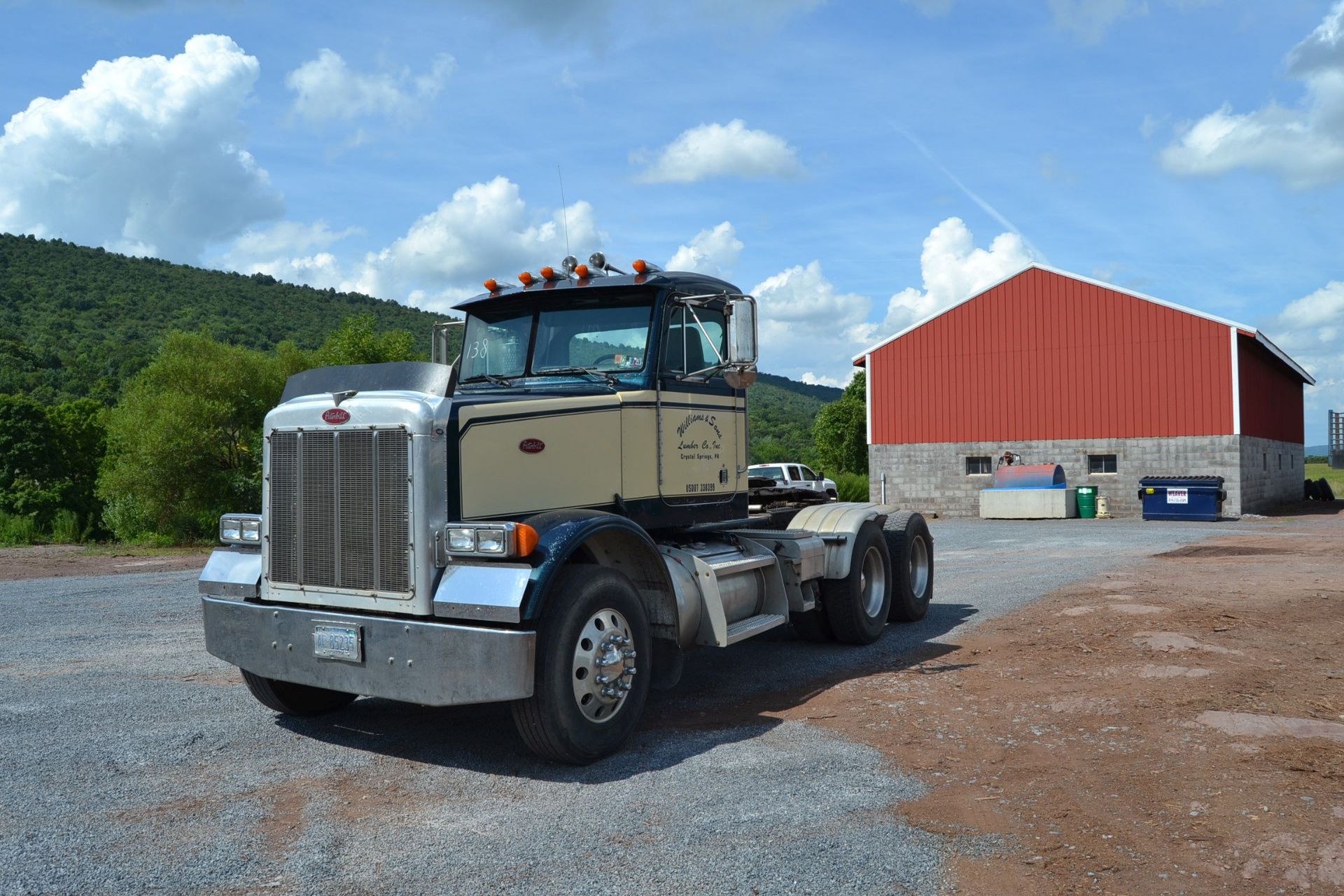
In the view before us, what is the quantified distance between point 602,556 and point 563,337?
1.66m

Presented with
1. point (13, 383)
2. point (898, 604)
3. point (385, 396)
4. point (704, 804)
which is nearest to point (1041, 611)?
point (898, 604)

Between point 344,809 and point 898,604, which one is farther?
point 898,604

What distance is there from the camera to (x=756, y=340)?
6.81m

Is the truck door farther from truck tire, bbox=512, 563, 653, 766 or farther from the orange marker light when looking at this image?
the orange marker light

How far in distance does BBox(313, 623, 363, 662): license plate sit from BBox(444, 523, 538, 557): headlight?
0.69m

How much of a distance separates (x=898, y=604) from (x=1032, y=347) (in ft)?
73.0

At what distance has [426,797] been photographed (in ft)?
15.7

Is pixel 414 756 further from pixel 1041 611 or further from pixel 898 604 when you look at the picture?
pixel 1041 611

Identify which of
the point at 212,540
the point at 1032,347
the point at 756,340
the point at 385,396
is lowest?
the point at 212,540

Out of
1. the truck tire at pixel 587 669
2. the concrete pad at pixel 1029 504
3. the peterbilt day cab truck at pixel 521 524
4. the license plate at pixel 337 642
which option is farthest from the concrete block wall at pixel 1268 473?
the license plate at pixel 337 642

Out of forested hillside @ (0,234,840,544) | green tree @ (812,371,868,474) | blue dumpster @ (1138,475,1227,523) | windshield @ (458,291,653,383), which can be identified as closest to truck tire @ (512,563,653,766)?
windshield @ (458,291,653,383)

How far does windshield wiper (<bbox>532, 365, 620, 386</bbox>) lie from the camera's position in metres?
6.49

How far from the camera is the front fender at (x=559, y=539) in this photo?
16.1 feet

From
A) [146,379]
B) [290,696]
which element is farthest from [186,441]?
[290,696]
